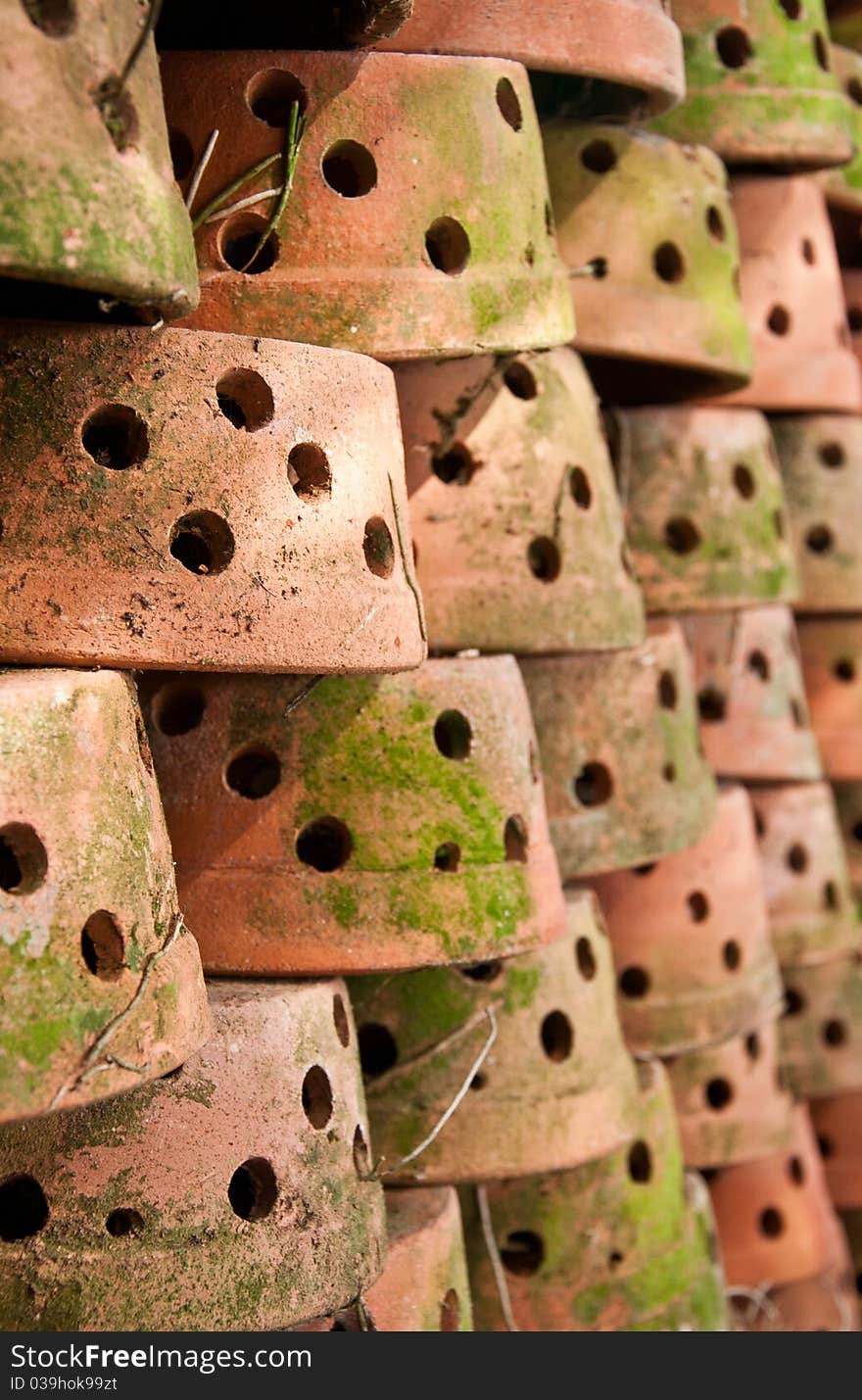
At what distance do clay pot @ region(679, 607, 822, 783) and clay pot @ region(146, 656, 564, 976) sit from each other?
1.69 metres

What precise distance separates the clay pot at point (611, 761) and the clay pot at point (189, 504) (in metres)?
1.08

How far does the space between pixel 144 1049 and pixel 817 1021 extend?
10.6ft

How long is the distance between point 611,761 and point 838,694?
1.64m

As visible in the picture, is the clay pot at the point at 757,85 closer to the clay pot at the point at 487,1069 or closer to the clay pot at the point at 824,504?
the clay pot at the point at 824,504

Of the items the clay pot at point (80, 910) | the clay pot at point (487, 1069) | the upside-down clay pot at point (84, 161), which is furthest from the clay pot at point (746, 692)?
the upside-down clay pot at point (84, 161)

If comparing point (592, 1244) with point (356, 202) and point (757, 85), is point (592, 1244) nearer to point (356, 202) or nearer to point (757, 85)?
point (356, 202)

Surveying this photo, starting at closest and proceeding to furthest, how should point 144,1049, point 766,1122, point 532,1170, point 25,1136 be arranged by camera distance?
point 144,1049
point 25,1136
point 532,1170
point 766,1122

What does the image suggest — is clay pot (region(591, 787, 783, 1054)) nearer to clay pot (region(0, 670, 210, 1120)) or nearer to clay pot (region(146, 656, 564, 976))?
clay pot (region(146, 656, 564, 976))

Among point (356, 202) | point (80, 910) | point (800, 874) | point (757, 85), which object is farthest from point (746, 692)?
point (80, 910)

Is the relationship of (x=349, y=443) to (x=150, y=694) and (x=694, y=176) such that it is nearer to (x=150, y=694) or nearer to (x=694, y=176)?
(x=150, y=694)

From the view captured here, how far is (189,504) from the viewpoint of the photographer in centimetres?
290

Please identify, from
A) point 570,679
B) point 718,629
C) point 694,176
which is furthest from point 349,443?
point 718,629

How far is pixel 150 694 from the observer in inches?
134

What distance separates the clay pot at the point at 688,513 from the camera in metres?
4.77
